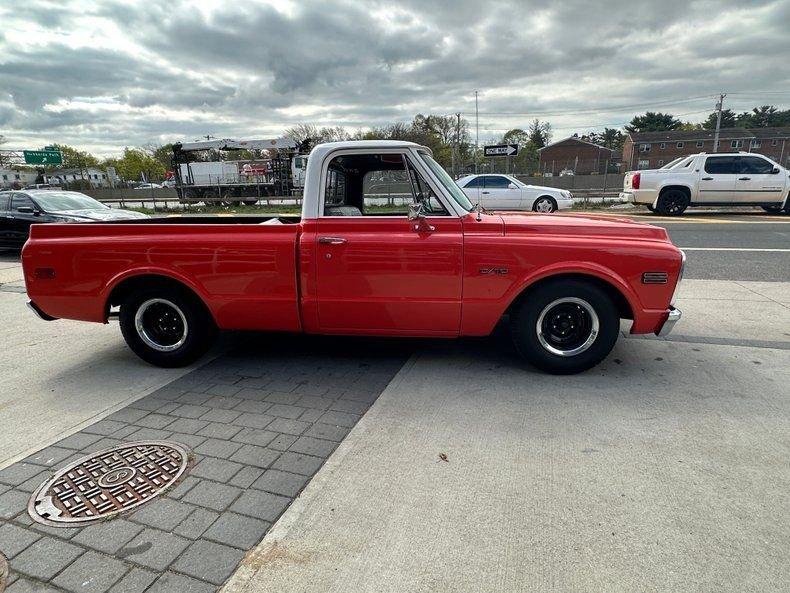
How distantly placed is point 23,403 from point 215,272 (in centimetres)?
172

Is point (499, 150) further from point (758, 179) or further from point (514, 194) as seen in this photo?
point (758, 179)

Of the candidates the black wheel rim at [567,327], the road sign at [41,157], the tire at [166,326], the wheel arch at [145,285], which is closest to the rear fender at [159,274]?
the wheel arch at [145,285]

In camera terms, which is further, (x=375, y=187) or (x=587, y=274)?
(x=375, y=187)

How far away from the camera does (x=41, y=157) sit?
58906mm

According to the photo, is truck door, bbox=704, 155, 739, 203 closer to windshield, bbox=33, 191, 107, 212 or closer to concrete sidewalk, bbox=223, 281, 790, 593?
concrete sidewalk, bbox=223, 281, 790, 593

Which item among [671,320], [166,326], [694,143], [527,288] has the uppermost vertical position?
[694,143]

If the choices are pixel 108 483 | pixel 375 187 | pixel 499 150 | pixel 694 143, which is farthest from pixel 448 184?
pixel 694 143

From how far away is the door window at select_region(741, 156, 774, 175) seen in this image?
1467 cm

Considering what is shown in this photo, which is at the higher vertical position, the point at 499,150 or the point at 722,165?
the point at 499,150

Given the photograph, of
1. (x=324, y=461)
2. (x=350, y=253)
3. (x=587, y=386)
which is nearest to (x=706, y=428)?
(x=587, y=386)

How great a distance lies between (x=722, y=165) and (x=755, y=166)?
1.00 metres

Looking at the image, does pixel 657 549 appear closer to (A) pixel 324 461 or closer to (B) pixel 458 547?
(B) pixel 458 547

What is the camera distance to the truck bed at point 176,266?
3785mm

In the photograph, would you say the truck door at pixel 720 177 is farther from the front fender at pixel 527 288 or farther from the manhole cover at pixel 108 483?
the manhole cover at pixel 108 483
